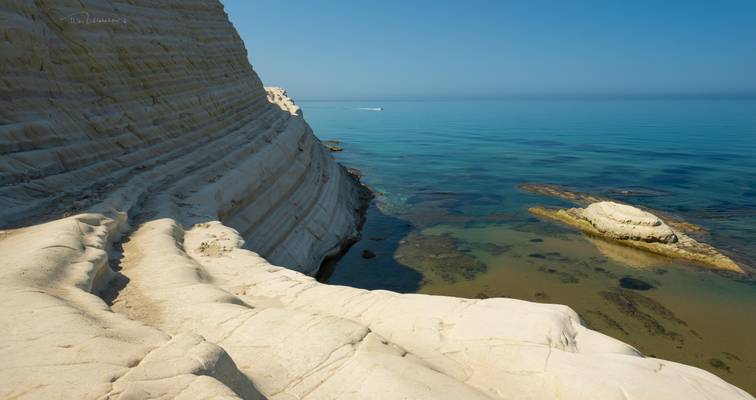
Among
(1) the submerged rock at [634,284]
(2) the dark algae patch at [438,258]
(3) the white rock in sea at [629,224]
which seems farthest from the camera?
(3) the white rock in sea at [629,224]

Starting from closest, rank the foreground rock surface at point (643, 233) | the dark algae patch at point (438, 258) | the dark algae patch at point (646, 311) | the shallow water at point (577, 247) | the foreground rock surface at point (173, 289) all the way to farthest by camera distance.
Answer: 1. the foreground rock surface at point (173, 289)
2. the dark algae patch at point (646, 311)
3. the shallow water at point (577, 247)
4. the dark algae patch at point (438, 258)
5. the foreground rock surface at point (643, 233)

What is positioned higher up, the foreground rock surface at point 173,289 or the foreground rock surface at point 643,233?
the foreground rock surface at point 173,289

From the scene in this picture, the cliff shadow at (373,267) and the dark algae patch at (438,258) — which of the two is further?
the dark algae patch at (438,258)

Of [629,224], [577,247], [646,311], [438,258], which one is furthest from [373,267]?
[629,224]

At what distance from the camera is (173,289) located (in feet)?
14.2

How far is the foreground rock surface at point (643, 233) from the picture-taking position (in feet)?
42.4

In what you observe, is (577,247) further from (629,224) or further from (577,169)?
(577,169)

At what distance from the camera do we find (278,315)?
3756 millimetres

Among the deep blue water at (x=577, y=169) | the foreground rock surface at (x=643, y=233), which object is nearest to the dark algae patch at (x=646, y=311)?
the foreground rock surface at (x=643, y=233)

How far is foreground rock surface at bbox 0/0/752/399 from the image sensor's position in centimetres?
268

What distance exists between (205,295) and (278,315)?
98cm

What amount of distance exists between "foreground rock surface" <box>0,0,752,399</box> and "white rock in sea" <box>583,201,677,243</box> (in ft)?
36.5

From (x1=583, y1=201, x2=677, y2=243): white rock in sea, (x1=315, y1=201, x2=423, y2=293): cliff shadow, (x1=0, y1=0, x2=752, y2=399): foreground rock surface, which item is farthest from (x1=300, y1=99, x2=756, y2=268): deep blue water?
(x1=0, y1=0, x2=752, y2=399): foreground rock surface

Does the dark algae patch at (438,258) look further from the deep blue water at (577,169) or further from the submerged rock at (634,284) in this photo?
the deep blue water at (577,169)
